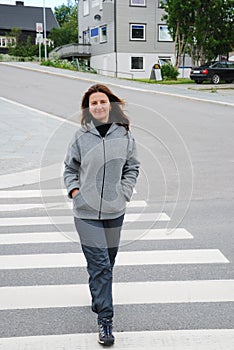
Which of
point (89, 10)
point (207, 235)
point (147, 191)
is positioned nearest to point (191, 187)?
point (147, 191)

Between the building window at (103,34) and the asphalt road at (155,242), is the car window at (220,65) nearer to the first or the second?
the building window at (103,34)

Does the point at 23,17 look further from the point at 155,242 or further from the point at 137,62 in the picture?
the point at 155,242

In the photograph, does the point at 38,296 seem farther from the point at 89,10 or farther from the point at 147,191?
the point at 89,10

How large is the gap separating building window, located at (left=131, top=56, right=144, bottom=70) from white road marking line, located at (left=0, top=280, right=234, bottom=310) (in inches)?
1922

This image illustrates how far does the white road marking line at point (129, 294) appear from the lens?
455 cm

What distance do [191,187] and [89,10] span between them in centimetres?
5317

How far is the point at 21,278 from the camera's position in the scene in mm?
5113

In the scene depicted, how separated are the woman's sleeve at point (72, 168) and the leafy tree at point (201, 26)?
38.4 m

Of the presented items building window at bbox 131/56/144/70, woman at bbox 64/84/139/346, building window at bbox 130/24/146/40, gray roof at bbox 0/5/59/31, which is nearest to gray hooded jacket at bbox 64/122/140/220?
woman at bbox 64/84/139/346

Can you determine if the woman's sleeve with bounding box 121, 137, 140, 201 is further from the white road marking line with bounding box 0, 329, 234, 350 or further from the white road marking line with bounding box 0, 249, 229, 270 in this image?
the white road marking line with bounding box 0, 249, 229, 270

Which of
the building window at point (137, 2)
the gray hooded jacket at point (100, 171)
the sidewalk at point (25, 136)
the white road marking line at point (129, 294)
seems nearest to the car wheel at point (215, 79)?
the sidewalk at point (25, 136)

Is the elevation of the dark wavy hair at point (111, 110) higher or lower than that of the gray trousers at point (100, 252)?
higher

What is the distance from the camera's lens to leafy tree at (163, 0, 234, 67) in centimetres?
4025

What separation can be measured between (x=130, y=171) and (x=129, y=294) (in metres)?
1.47
